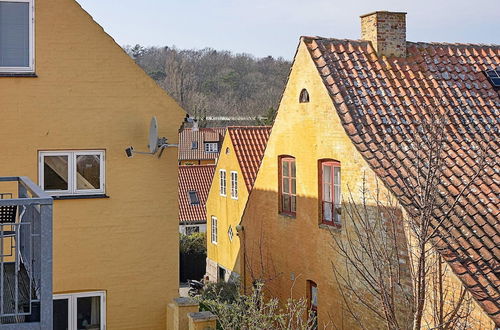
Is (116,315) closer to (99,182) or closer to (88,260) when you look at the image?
(88,260)

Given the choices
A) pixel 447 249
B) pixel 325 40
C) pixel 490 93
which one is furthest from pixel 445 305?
pixel 325 40

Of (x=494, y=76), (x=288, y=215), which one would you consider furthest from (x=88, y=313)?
(x=494, y=76)

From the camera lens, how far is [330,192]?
13250mm

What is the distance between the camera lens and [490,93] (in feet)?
43.1

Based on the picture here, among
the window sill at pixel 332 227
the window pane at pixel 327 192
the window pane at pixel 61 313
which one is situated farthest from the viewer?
the window pane at pixel 327 192

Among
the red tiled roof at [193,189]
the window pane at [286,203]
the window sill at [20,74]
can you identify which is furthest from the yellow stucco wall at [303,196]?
the red tiled roof at [193,189]

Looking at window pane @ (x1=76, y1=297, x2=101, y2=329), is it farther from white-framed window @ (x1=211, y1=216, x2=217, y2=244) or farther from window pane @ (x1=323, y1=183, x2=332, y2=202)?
white-framed window @ (x1=211, y1=216, x2=217, y2=244)

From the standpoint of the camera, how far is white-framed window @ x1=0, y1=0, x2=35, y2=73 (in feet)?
33.9

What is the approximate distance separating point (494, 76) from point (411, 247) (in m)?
5.99

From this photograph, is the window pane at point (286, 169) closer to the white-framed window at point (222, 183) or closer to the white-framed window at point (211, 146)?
the white-framed window at point (222, 183)

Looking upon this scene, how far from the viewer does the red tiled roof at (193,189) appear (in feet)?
112

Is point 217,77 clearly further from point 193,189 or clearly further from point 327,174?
point 327,174

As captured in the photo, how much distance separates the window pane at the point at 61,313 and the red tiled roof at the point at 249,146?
12.3 m

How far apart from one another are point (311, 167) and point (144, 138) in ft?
14.7
